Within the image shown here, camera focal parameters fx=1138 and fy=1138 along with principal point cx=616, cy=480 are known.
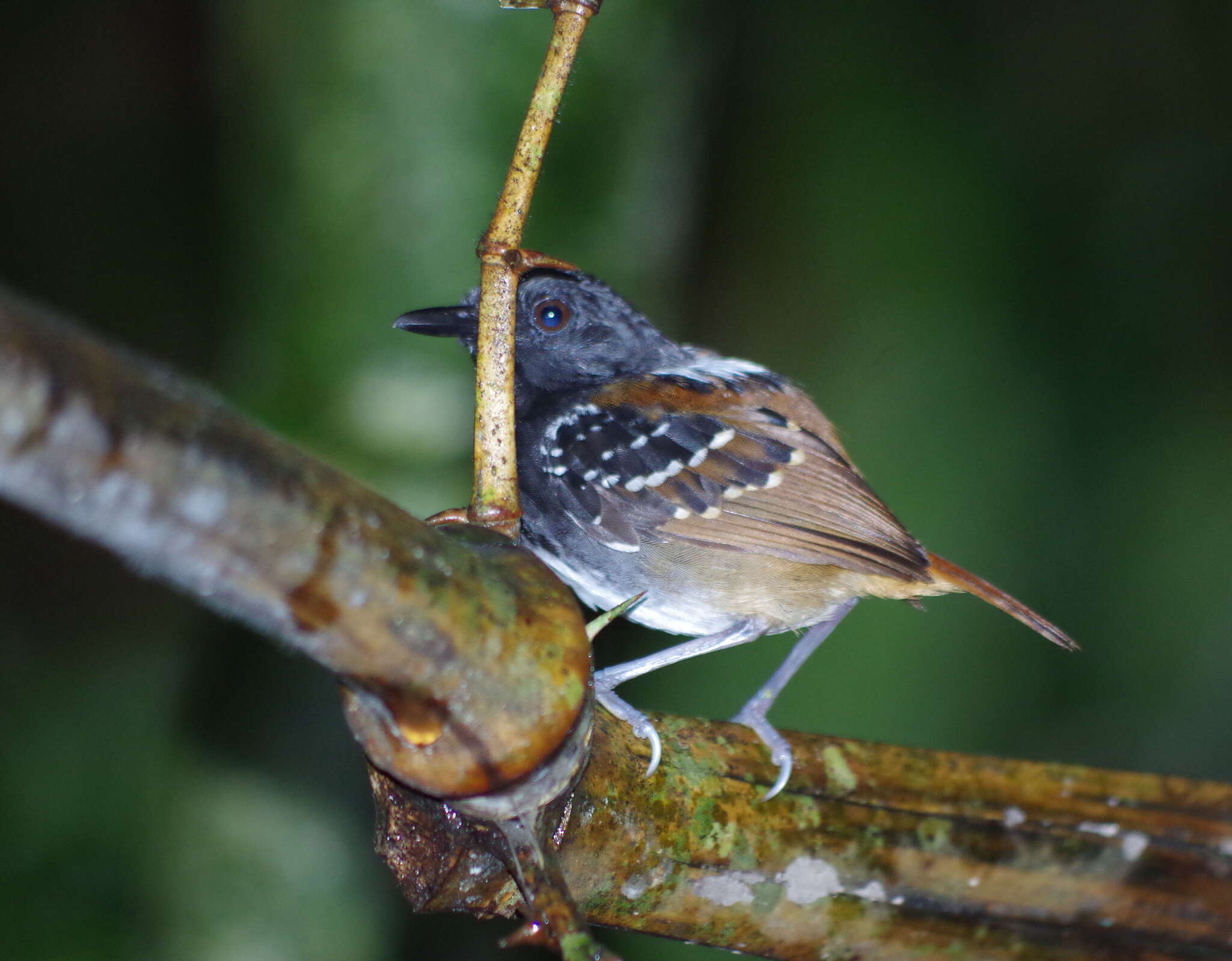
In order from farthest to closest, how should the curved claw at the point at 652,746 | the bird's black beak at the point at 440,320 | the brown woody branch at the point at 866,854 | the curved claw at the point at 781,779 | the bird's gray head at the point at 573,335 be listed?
the bird's gray head at the point at 573,335 < the bird's black beak at the point at 440,320 < the curved claw at the point at 781,779 < the curved claw at the point at 652,746 < the brown woody branch at the point at 866,854

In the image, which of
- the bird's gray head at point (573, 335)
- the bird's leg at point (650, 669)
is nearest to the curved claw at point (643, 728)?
the bird's leg at point (650, 669)

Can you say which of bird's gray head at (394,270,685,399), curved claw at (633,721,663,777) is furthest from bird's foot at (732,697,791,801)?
bird's gray head at (394,270,685,399)

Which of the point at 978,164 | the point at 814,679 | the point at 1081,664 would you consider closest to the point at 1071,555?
the point at 1081,664

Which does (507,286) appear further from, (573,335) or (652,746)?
Result: (573,335)

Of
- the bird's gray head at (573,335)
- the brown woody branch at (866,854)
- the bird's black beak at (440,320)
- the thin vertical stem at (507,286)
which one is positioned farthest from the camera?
the bird's gray head at (573,335)

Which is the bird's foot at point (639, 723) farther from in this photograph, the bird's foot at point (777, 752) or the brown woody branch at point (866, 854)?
the bird's foot at point (777, 752)

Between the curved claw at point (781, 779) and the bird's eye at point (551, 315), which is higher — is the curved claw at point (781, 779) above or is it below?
below

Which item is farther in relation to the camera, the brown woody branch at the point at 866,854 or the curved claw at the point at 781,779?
the curved claw at the point at 781,779

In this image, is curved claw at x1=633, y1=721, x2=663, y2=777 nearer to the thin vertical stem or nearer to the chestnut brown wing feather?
the thin vertical stem

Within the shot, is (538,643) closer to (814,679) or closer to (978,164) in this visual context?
(814,679)
